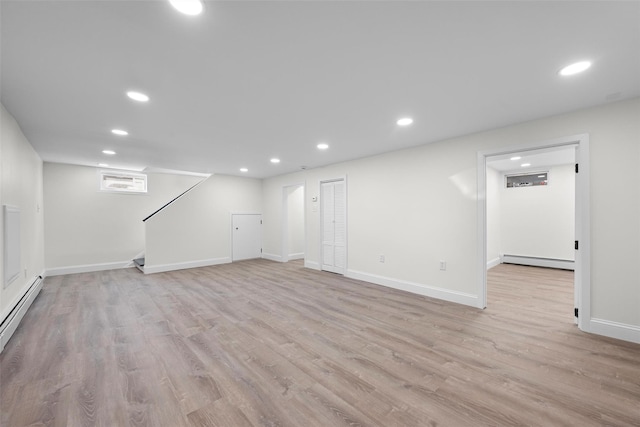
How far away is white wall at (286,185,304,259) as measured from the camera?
7656 mm

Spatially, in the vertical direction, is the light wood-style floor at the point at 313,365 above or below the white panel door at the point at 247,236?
below

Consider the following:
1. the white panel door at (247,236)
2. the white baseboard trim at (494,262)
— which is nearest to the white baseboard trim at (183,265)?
the white panel door at (247,236)

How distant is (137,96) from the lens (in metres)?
2.49

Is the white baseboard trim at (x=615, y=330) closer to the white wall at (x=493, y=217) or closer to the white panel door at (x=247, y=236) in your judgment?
the white wall at (x=493, y=217)

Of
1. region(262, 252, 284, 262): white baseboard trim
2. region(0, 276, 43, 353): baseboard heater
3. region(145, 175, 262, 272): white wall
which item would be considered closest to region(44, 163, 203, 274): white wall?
region(145, 175, 262, 272): white wall

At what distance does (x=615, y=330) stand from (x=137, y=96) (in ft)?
17.9

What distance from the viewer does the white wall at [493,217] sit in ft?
20.6

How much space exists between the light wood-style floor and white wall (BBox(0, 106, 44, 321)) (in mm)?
463

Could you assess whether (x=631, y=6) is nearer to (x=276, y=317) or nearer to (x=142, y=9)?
(x=142, y=9)

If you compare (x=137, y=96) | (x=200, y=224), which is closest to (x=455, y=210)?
(x=137, y=96)

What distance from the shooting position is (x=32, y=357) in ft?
7.80

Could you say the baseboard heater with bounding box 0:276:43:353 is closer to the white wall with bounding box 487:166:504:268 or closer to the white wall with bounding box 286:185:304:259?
the white wall with bounding box 286:185:304:259

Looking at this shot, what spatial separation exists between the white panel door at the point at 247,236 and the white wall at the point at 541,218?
704 centimetres

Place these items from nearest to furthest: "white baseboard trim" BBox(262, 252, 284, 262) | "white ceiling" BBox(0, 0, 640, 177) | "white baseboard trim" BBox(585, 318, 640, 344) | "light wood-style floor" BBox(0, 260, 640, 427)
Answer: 1. "white ceiling" BBox(0, 0, 640, 177)
2. "light wood-style floor" BBox(0, 260, 640, 427)
3. "white baseboard trim" BBox(585, 318, 640, 344)
4. "white baseboard trim" BBox(262, 252, 284, 262)
